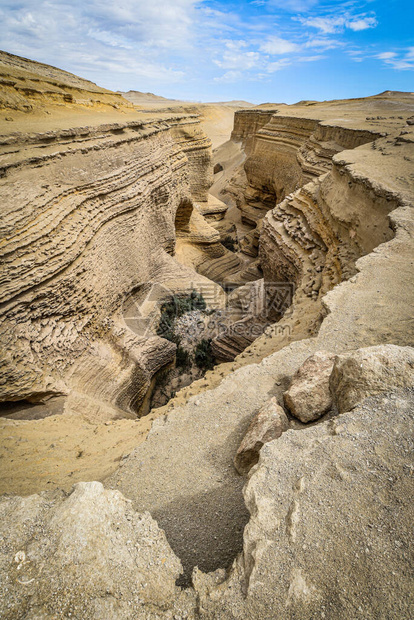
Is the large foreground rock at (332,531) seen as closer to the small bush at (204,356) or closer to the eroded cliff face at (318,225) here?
the eroded cliff face at (318,225)

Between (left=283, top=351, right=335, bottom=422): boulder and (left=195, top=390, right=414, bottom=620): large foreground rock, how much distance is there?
0.47 meters

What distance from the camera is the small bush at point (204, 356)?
25.4 ft

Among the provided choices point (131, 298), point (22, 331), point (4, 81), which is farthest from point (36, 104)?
point (22, 331)

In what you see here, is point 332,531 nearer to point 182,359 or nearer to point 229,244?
point 182,359

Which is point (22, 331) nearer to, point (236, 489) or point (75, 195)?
point (75, 195)

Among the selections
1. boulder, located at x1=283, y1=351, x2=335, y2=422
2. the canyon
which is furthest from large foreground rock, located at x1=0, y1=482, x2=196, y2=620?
boulder, located at x1=283, y1=351, x2=335, y2=422

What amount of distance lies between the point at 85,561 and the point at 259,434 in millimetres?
1219

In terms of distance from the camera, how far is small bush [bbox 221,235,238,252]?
1485cm

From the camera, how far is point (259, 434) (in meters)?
2.28

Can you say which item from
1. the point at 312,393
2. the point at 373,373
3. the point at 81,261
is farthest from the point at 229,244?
the point at 373,373

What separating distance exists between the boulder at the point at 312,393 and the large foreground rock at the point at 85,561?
1176mm

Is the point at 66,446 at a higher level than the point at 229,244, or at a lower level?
higher

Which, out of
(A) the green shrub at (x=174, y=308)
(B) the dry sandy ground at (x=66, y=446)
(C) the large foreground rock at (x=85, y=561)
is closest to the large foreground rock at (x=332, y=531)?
(C) the large foreground rock at (x=85, y=561)

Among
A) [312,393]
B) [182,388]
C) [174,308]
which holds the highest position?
[312,393]
